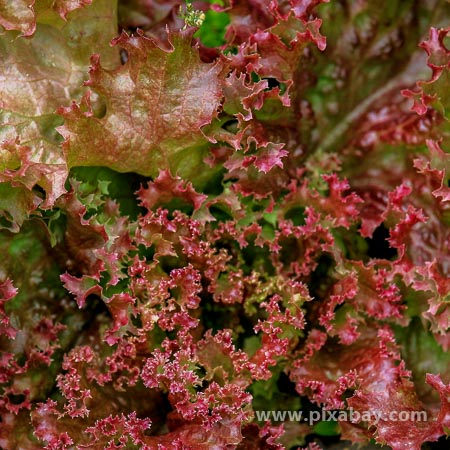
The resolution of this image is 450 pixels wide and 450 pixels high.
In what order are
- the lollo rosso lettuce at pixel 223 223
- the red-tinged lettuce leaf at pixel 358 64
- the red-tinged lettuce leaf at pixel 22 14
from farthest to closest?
the red-tinged lettuce leaf at pixel 358 64 → the lollo rosso lettuce at pixel 223 223 → the red-tinged lettuce leaf at pixel 22 14

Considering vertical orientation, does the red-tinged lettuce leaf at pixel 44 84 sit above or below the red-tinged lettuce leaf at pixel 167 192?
above

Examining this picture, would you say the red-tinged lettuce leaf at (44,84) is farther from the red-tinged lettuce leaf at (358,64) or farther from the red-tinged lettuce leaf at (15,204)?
the red-tinged lettuce leaf at (358,64)

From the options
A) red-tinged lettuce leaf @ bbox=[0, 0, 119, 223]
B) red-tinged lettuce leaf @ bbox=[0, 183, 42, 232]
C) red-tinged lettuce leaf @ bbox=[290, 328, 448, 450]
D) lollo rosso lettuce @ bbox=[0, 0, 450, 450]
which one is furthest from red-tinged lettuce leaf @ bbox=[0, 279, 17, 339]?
red-tinged lettuce leaf @ bbox=[290, 328, 448, 450]

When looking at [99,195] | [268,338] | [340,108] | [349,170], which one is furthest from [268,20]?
[268,338]

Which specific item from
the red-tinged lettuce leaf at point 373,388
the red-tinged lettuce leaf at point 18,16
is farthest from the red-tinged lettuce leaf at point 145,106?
the red-tinged lettuce leaf at point 373,388

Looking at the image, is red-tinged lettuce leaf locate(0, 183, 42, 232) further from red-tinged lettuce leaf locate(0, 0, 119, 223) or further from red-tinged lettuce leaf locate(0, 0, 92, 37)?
red-tinged lettuce leaf locate(0, 0, 92, 37)

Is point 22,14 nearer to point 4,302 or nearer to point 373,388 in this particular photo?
point 4,302

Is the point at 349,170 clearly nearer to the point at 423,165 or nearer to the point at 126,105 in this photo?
the point at 423,165

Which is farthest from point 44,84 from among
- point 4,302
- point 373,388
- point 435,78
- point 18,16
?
point 373,388
